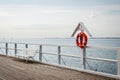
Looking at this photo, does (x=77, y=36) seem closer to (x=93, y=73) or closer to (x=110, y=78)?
(x=93, y=73)

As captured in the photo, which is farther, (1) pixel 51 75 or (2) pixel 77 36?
(2) pixel 77 36

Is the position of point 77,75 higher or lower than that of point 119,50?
lower

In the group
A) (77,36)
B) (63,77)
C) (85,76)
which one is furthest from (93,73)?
(77,36)

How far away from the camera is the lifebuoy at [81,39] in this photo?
10.9 meters

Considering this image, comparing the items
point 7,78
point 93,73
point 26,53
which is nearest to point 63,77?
point 93,73

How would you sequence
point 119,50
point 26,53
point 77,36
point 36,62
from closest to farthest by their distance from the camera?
point 119,50 → point 77,36 → point 36,62 → point 26,53

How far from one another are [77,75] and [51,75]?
3.56 feet

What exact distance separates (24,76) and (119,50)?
12.8ft

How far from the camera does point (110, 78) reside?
30.0 feet

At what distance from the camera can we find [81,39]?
37.6ft

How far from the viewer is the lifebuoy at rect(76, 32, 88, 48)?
431 inches

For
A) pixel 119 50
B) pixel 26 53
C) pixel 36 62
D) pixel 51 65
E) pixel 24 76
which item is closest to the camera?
pixel 119 50

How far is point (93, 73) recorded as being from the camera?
10016 mm

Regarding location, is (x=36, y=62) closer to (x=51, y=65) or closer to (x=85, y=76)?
(x=51, y=65)
